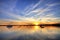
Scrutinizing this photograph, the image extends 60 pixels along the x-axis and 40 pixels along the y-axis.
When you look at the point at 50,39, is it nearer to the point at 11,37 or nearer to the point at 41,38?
the point at 41,38

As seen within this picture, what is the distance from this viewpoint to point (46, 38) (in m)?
4.55

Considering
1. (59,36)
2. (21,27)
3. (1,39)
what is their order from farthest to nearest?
1. (21,27)
2. (59,36)
3. (1,39)

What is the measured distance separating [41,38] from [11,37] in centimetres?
148

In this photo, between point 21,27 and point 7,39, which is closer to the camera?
point 7,39

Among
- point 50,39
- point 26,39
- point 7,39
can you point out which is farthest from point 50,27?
point 7,39

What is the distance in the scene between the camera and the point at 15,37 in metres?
4.59

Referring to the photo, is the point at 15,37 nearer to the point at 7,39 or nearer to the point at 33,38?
the point at 7,39

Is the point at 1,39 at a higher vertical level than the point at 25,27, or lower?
lower

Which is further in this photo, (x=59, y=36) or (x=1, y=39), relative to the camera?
(x=59, y=36)

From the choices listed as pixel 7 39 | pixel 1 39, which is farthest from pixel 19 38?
pixel 1 39

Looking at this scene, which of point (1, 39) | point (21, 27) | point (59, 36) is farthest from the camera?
point (21, 27)

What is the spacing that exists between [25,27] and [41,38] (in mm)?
2363

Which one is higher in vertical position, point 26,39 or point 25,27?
point 25,27

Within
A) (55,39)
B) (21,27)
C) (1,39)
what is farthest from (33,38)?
(21,27)
